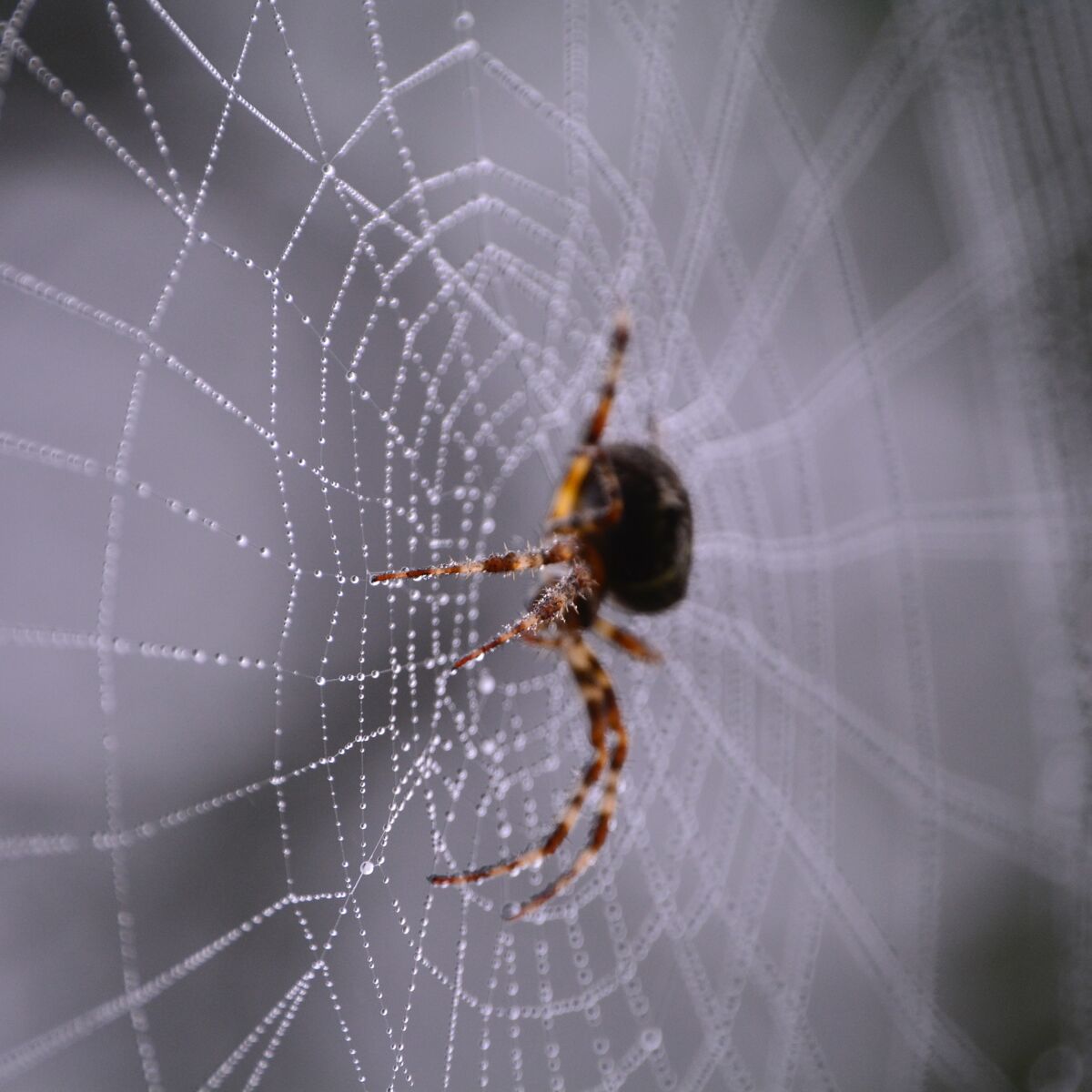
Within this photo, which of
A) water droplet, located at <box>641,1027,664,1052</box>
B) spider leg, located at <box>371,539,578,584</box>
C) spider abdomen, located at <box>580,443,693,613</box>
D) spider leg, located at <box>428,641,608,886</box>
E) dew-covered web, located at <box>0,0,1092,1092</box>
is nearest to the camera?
spider leg, located at <box>371,539,578,584</box>

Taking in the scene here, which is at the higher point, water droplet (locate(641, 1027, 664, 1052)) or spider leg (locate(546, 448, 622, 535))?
spider leg (locate(546, 448, 622, 535))

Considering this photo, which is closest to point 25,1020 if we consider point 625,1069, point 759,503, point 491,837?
point 491,837

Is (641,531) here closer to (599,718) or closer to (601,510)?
(601,510)

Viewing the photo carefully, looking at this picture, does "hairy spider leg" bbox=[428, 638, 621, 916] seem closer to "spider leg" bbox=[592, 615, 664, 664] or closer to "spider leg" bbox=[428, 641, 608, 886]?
"spider leg" bbox=[428, 641, 608, 886]

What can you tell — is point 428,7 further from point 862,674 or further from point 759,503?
point 862,674

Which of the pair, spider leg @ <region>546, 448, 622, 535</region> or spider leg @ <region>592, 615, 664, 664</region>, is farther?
spider leg @ <region>592, 615, 664, 664</region>

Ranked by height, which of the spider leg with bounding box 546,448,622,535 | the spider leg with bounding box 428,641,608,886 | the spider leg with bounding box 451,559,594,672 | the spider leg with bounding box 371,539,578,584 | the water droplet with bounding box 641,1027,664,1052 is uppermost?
the spider leg with bounding box 546,448,622,535

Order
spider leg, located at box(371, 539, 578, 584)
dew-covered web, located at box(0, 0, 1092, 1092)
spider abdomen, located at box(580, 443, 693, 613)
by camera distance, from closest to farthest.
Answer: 1. spider leg, located at box(371, 539, 578, 584)
2. spider abdomen, located at box(580, 443, 693, 613)
3. dew-covered web, located at box(0, 0, 1092, 1092)

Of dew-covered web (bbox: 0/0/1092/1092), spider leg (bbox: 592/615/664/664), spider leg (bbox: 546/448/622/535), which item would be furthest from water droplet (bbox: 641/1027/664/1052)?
spider leg (bbox: 546/448/622/535)
